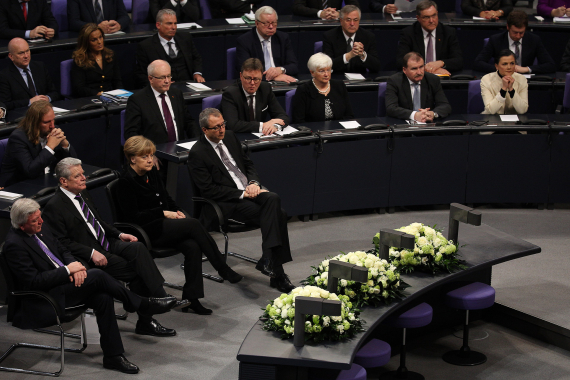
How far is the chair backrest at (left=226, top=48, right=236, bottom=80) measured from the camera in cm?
784

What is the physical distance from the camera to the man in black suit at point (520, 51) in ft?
26.1

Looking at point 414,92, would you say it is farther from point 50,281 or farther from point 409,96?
point 50,281

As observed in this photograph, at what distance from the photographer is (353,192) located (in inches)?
264

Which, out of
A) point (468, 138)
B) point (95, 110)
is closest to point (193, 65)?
point (95, 110)

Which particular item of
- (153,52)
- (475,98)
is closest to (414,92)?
(475,98)

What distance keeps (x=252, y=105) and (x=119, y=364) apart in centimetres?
289

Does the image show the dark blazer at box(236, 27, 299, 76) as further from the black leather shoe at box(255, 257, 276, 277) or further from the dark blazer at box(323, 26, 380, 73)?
the black leather shoe at box(255, 257, 276, 277)

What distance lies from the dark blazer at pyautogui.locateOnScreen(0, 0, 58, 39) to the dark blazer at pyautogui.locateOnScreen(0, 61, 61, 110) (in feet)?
3.05

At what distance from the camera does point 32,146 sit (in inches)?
215

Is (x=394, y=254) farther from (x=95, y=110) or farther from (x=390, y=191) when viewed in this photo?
(x=95, y=110)

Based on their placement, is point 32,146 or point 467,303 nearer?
point 467,303

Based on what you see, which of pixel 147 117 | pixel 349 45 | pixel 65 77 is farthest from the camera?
pixel 349 45

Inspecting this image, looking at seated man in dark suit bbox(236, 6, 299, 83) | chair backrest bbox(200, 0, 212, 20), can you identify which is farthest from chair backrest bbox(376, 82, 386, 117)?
chair backrest bbox(200, 0, 212, 20)

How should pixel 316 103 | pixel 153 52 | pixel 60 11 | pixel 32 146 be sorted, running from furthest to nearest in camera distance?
pixel 60 11 → pixel 153 52 → pixel 316 103 → pixel 32 146
